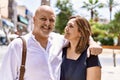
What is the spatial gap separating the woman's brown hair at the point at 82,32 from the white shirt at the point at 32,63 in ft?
0.80

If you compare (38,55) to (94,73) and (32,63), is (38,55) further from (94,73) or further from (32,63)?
(94,73)

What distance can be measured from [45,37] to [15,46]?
12.3 inches

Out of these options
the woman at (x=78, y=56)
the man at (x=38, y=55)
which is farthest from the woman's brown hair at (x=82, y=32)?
the man at (x=38, y=55)

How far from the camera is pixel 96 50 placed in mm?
3275

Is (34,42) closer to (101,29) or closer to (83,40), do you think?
(83,40)

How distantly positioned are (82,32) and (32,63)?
54 centimetres

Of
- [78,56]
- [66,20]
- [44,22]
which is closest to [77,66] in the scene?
[78,56]

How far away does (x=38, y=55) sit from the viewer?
11.1ft

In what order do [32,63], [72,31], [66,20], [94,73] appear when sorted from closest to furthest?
1. [94,73]
2. [32,63]
3. [72,31]
4. [66,20]

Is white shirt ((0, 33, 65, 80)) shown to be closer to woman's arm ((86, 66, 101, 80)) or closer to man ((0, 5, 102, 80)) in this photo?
man ((0, 5, 102, 80))

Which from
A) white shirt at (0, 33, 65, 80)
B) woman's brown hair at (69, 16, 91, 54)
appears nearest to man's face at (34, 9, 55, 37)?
white shirt at (0, 33, 65, 80)

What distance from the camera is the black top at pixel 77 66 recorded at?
3.28m

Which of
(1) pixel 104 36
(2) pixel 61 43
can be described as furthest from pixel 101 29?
(2) pixel 61 43

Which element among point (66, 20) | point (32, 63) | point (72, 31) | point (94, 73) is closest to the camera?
point (94, 73)
